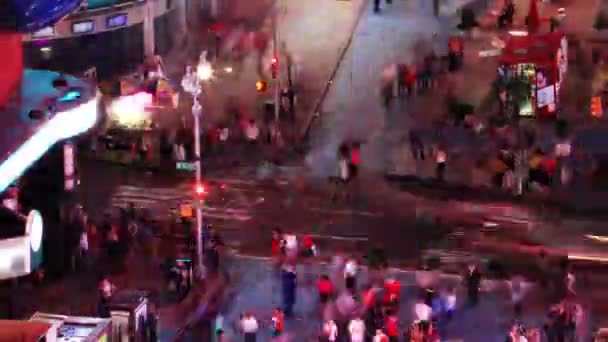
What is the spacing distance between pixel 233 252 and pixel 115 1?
1668 centimetres

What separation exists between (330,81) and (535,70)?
350 inches

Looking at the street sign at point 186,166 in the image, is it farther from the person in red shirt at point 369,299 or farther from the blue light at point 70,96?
the blue light at point 70,96

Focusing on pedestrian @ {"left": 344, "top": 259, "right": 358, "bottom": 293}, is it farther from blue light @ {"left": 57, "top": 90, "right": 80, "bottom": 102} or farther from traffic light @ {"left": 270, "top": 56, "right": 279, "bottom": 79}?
traffic light @ {"left": 270, "top": 56, "right": 279, "bottom": 79}

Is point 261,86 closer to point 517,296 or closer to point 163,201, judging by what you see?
point 163,201

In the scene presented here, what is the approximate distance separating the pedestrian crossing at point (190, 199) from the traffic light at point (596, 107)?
12.0 m

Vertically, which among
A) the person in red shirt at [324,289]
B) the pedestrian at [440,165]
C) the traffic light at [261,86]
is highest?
the traffic light at [261,86]

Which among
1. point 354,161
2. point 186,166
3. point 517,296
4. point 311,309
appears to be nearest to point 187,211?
point 186,166

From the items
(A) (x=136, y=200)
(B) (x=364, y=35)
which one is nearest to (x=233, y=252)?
(A) (x=136, y=200)

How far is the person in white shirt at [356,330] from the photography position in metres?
28.3

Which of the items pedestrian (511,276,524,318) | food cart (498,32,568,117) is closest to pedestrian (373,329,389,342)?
pedestrian (511,276,524,318)

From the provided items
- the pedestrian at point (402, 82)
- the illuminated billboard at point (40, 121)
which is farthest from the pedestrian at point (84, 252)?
the pedestrian at point (402, 82)

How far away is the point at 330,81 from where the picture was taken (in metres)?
48.5

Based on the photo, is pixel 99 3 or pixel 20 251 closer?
pixel 20 251

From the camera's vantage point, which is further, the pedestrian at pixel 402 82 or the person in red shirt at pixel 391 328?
the pedestrian at pixel 402 82
